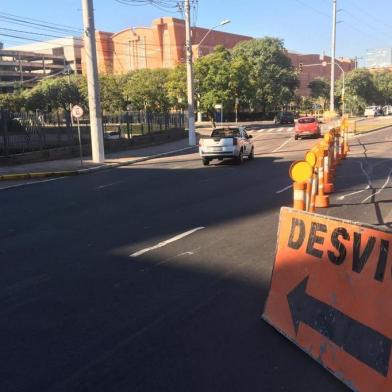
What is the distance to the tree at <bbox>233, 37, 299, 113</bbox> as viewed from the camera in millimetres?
84500

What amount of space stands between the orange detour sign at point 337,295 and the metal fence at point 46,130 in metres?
19.9

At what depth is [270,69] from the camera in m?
84.5

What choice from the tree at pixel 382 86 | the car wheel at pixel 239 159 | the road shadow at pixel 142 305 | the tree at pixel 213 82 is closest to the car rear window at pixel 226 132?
the car wheel at pixel 239 159

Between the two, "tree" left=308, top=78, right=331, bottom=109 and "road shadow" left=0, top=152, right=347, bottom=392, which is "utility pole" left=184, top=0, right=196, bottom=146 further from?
"tree" left=308, top=78, right=331, bottom=109

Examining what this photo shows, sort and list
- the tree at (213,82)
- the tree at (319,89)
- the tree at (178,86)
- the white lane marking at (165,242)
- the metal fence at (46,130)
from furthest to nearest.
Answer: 1. the tree at (319,89)
2. the tree at (178,86)
3. the tree at (213,82)
4. the metal fence at (46,130)
5. the white lane marking at (165,242)

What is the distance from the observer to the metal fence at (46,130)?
23.2m

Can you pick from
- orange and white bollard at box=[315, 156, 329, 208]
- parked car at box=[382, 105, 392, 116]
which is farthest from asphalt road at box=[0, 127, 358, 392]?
parked car at box=[382, 105, 392, 116]

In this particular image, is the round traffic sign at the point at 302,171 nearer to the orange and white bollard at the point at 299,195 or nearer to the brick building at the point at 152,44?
the orange and white bollard at the point at 299,195

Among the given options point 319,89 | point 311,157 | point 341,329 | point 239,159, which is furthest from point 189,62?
point 319,89

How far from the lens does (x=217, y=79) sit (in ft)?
197

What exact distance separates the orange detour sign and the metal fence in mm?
19873

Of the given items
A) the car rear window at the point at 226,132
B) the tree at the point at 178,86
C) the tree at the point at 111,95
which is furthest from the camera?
the tree at the point at 111,95

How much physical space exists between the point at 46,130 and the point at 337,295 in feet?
76.6

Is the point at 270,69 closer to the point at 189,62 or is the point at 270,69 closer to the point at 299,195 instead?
the point at 189,62
